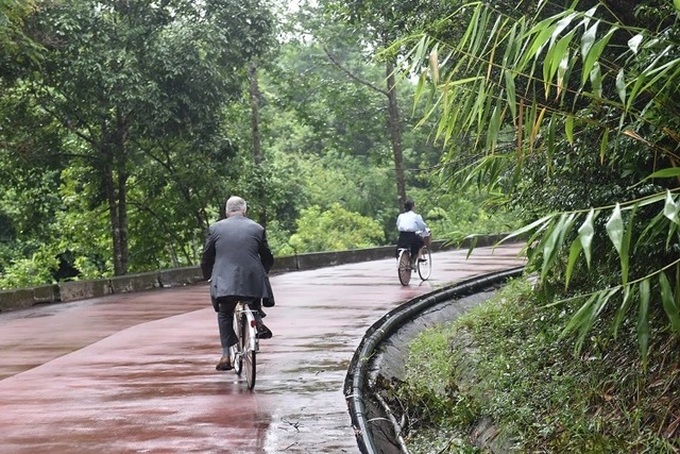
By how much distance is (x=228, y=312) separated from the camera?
914cm

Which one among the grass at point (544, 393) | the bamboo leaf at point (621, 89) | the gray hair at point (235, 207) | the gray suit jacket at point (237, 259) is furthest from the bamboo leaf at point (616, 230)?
the gray hair at point (235, 207)

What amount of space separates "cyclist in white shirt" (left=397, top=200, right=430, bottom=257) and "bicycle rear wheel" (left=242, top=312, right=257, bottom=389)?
10623 millimetres

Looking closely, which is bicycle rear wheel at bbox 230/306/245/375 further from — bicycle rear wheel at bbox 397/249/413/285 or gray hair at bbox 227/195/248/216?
bicycle rear wheel at bbox 397/249/413/285

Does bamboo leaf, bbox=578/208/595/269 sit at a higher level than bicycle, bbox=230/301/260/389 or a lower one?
higher

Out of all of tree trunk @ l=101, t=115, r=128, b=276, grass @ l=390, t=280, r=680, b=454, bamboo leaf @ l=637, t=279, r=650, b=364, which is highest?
tree trunk @ l=101, t=115, r=128, b=276

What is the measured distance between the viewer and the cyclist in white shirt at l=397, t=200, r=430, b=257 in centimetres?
1941

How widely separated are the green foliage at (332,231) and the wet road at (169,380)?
64.1 feet

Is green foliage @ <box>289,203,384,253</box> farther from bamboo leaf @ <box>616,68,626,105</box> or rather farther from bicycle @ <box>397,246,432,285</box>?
bamboo leaf @ <box>616,68,626,105</box>

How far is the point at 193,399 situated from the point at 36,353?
4276 mm

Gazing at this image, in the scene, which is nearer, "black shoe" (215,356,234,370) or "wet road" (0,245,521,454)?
"wet road" (0,245,521,454)

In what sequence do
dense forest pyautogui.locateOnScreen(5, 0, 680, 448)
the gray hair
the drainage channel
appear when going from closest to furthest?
dense forest pyautogui.locateOnScreen(5, 0, 680, 448), the drainage channel, the gray hair

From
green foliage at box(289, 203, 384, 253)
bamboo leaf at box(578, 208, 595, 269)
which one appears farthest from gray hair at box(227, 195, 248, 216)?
green foliage at box(289, 203, 384, 253)

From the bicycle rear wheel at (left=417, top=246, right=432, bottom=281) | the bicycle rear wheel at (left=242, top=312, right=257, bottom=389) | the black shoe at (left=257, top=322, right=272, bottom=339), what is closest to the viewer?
the bicycle rear wheel at (left=242, top=312, right=257, bottom=389)

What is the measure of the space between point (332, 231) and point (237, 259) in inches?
1158
